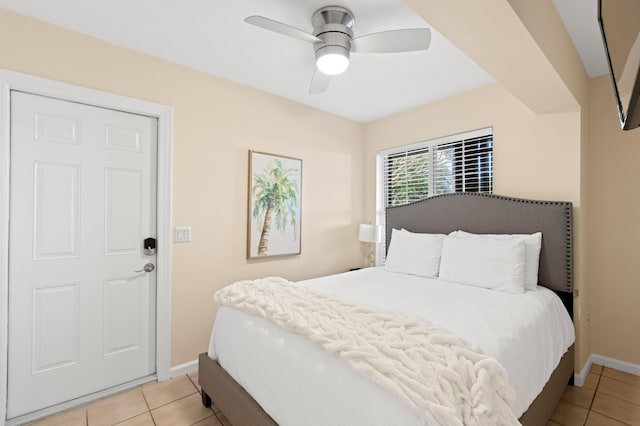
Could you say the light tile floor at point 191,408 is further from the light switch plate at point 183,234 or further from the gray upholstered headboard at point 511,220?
the light switch plate at point 183,234

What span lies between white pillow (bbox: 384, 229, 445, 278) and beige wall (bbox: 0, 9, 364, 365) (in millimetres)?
912

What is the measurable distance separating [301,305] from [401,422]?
866mm

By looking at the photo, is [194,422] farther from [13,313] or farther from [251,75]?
[251,75]

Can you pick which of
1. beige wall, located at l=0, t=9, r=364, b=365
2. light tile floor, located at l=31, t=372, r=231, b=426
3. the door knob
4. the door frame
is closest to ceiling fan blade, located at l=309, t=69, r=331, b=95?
beige wall, located at l=0, t=9, r=364, b=365

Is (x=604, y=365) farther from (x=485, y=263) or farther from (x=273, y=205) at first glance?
→ (x=273, y=205)

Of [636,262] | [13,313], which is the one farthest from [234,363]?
[636,262]

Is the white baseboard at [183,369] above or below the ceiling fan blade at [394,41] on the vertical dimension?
below

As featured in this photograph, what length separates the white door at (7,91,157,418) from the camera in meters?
1.96

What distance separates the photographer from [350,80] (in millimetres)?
2809

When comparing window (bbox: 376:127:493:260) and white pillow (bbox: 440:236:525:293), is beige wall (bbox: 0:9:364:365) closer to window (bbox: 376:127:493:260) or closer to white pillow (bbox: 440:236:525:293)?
window (bbox: 376:127:493:260)

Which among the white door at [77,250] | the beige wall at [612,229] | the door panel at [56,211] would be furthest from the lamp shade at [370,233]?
the door panel at [56,211]

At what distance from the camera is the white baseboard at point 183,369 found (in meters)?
2.50

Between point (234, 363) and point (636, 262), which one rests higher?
point (636, 262)

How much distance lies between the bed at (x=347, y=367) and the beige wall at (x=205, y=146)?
2.45ft
